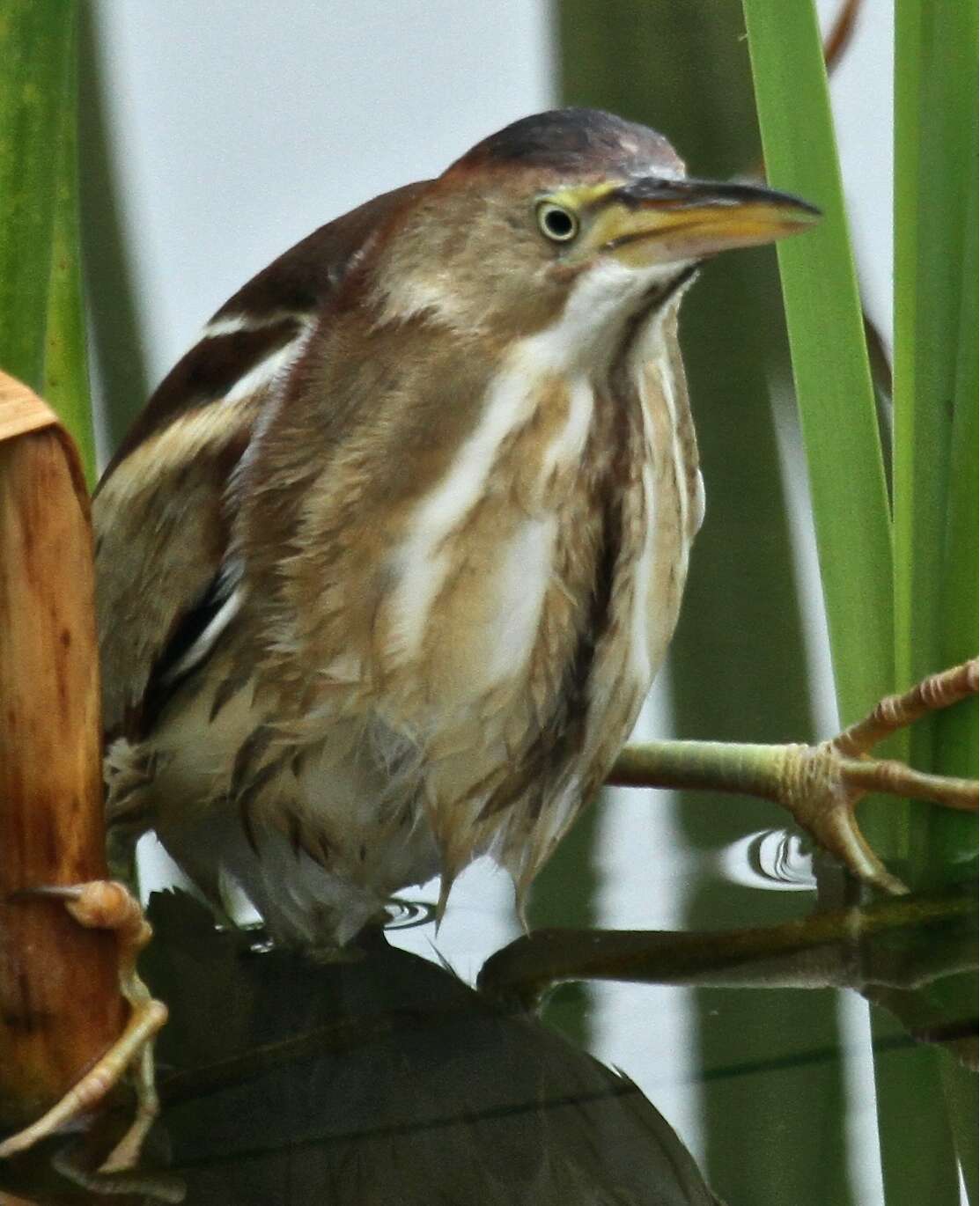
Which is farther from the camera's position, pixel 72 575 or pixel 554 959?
pixel 554 959

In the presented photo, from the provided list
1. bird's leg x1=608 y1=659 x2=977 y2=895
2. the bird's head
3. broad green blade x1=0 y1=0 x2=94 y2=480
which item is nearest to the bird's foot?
bird's leg x1=608 y1=659 x2=977 y2=895

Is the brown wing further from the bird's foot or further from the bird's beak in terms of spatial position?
the bird's foot

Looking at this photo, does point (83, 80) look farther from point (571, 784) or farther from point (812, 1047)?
point (812, 1047)

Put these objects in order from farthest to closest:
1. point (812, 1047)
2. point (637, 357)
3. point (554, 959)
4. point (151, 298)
Result: 1. point (151, 298)
2. point (554, 959)
3. point (812, 1047)
4. point (637, 357)

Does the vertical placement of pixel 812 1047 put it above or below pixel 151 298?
below

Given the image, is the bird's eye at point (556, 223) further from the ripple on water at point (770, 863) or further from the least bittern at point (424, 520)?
the ripple on water at point (770, 863)

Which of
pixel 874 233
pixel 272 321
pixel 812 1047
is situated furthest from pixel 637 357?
pixel 874 233

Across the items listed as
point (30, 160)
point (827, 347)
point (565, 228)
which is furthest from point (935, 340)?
point (30, 160)

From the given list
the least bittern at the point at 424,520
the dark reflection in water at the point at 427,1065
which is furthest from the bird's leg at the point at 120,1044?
the least bittern at the point at 424,520

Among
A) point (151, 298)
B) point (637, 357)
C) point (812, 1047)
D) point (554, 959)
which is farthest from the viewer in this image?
point (151, 298)
